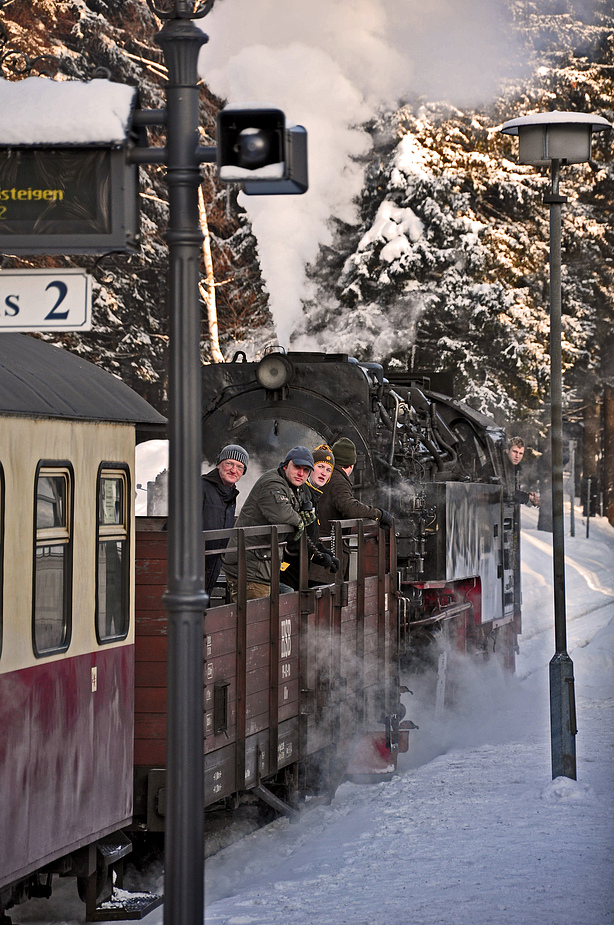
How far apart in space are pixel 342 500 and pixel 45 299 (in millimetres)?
5614

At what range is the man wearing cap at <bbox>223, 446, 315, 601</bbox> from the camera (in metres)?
8.11

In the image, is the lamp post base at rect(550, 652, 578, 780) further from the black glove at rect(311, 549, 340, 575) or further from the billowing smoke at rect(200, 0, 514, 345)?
the billowing smoke at rect(200, 0, 514, 345)

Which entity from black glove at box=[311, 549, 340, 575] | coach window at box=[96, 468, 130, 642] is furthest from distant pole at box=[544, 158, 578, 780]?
coach window at box=[96, 468, 130, 642]

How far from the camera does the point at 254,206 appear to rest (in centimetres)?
1842

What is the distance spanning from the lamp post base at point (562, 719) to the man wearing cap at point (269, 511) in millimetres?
2383

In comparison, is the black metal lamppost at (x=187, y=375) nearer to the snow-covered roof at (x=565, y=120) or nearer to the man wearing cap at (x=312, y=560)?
the man wearing cap at (x=312, y=560)

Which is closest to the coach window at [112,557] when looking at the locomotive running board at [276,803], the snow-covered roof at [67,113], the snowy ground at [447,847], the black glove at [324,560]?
the snowy ground at [447,847]

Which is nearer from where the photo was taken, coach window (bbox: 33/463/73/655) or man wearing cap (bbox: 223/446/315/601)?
coach window (bbox: 33/463/73/655)

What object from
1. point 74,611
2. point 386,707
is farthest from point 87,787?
point 386,707

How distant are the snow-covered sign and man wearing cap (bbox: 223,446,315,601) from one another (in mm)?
3183

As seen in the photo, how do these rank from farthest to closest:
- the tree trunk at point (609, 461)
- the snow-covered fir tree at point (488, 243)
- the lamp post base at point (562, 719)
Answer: the tree trunk at point (609, 461)
the snow-covered fir tree at point (488, 243)
the lamp post base at point (562, 719)

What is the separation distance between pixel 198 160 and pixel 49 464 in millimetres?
1814

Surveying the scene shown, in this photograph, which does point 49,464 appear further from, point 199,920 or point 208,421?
point 208,421

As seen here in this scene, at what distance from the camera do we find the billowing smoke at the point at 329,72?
18891mm
